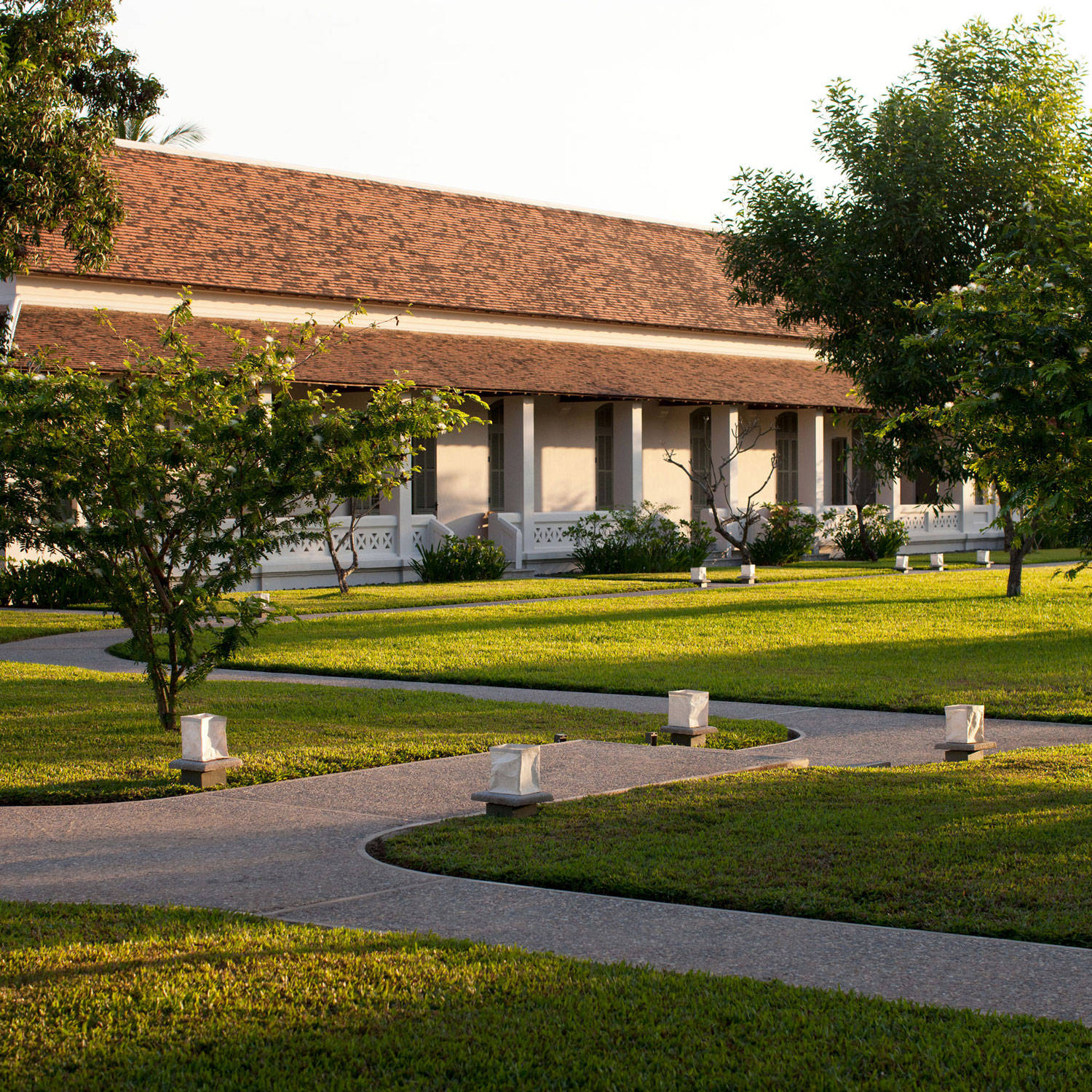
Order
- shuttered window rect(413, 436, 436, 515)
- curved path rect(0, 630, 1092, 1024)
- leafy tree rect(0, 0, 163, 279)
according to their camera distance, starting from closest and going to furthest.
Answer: curved path rect(0, 630, 1092, 1024) → leafy tree rect(0, 0, 163, 279) → shuttered window rect(413, 436, 436, 515)

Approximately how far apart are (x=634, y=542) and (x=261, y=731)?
19514 millimetres

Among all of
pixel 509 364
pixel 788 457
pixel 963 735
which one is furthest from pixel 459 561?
pixel 963 735

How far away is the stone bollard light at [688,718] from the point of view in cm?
998

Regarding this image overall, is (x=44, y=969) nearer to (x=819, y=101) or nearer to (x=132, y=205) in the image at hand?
(x=819, y=101)

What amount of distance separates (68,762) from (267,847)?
9.26 feet

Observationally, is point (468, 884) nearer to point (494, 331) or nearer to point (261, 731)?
point (261, 731)

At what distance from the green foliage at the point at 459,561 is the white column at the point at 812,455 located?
920 cm

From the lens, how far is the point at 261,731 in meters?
10.5

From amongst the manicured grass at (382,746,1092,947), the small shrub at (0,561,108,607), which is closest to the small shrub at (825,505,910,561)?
the small shrub at (0,561,108,607)

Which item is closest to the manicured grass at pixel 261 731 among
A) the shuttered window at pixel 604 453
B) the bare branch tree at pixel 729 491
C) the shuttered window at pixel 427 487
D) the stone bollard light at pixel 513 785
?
the stone bollard light at pixel 513 785

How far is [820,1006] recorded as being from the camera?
15.1 ft

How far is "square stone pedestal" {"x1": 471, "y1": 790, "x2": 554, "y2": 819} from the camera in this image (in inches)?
296

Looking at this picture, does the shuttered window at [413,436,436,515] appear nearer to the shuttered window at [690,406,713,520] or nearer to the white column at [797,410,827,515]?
the shuttered window at [690,406,713,520]

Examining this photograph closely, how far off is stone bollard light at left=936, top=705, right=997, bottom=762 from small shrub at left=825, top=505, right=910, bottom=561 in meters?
23.6
